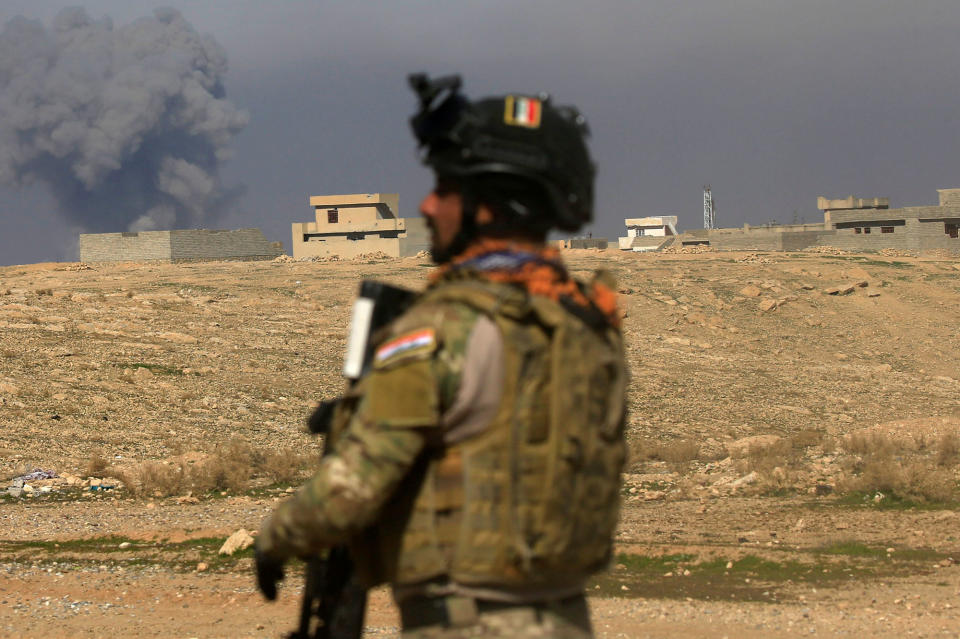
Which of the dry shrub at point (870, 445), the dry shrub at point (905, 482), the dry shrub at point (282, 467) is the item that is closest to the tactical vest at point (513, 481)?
the dry shrub at point (905, 482)

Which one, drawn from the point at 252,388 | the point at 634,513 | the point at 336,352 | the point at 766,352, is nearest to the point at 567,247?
the point at 766,352

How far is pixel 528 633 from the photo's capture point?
2.14m

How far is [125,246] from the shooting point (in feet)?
145

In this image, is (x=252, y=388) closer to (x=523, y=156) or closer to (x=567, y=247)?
(x=523, y=156)

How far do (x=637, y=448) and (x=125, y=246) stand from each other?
35.0 meters

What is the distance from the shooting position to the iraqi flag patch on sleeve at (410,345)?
204 cm

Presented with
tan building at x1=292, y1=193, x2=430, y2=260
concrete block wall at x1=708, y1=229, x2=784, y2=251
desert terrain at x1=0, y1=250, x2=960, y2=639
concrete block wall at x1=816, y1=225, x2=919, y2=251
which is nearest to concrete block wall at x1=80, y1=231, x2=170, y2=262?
tan building at x1=292, y1=193, x2=430, y2=260

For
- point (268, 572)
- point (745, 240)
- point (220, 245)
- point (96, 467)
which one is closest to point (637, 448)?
point (96, 467)

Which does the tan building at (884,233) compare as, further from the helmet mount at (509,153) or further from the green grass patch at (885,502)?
the helmet mount at (509,153)

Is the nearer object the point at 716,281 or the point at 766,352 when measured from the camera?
the point at 766,352

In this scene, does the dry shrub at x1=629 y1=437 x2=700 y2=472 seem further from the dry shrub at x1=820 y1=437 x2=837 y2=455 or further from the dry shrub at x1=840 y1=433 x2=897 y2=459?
the dry shrub at x1=840 y1=433 x2=897 y2=459

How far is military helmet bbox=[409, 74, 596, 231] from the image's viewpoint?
2.20 m

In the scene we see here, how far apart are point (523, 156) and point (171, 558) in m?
6.70

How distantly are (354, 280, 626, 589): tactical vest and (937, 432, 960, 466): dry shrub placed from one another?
35.9 ft
